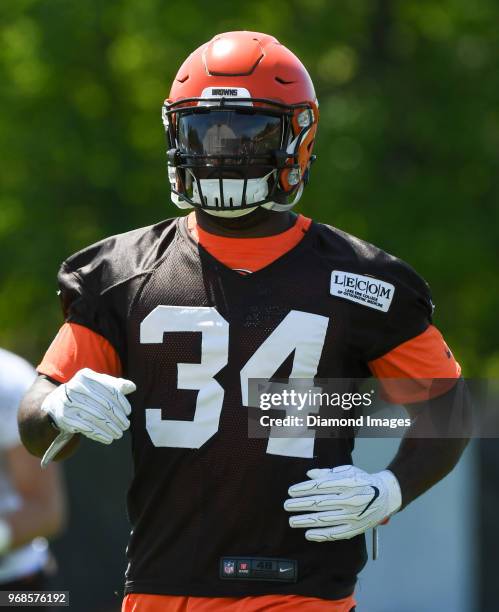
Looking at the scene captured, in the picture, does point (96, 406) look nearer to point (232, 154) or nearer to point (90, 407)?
point (90, 407)

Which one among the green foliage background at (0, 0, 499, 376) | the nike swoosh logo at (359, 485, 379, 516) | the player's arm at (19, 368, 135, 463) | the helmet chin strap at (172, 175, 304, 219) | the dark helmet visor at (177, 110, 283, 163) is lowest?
the green foliage background at (0, 0, 499, 376)

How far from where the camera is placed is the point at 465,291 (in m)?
13.3

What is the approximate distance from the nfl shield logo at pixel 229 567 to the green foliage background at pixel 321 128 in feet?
30.0

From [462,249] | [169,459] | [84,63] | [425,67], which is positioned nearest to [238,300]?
[169,459]

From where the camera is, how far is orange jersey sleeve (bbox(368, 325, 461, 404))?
3.39 m

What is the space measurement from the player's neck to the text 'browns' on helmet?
54 millimetres

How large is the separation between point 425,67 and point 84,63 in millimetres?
3893

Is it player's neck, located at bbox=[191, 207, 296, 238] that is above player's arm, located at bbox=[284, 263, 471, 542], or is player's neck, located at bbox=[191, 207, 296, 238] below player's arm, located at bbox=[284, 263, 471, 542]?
above

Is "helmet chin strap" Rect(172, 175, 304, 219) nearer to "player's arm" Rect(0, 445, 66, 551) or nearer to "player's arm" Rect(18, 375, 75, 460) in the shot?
"player's arm" Rect(18, 375, 75, 460)

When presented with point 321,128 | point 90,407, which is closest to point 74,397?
point 90,407

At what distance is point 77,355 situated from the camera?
3.38m

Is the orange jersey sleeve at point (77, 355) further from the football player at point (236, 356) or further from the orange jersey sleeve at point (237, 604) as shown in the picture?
the orange jersey sleeve at point (237, 604)

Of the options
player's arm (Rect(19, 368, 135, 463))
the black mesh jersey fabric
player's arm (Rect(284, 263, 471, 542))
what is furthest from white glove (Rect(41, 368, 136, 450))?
player's arm (Rect(284, 263, 471, 542))

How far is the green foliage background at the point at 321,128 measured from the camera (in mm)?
12508
